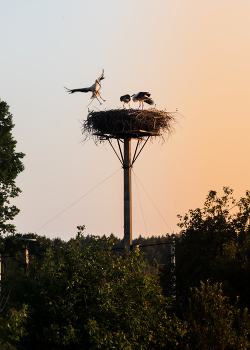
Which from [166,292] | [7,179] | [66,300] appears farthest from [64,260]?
[7,179]

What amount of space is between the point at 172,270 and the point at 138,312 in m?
5.58

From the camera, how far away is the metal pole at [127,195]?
79.6 feet

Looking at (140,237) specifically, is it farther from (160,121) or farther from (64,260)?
(64,260)

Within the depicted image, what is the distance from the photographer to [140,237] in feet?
441

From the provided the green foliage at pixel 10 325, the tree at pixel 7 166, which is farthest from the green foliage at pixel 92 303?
the tree at pixel 7 166

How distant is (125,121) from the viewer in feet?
75.9

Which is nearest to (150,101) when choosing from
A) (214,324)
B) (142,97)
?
(142,97)

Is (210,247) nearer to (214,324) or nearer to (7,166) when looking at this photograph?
(214,324)

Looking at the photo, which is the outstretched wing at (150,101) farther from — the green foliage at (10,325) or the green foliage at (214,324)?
the green foliage at (10,325)

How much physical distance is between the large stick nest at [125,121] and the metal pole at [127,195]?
3.04 feet

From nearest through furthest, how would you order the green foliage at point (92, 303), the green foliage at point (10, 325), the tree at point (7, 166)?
the green foliage at point (10, 325) < the green foliage at point (92, 303) < the tree at point (7, 166)

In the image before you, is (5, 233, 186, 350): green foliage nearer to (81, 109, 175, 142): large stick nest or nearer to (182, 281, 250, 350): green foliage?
(182, 281, 250, 350): green foliage

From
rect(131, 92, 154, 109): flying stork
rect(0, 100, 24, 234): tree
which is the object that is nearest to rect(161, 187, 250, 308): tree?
rect(131, 92, 154, 109): flying stork

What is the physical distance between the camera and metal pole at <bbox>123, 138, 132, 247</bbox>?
79.6 ft
